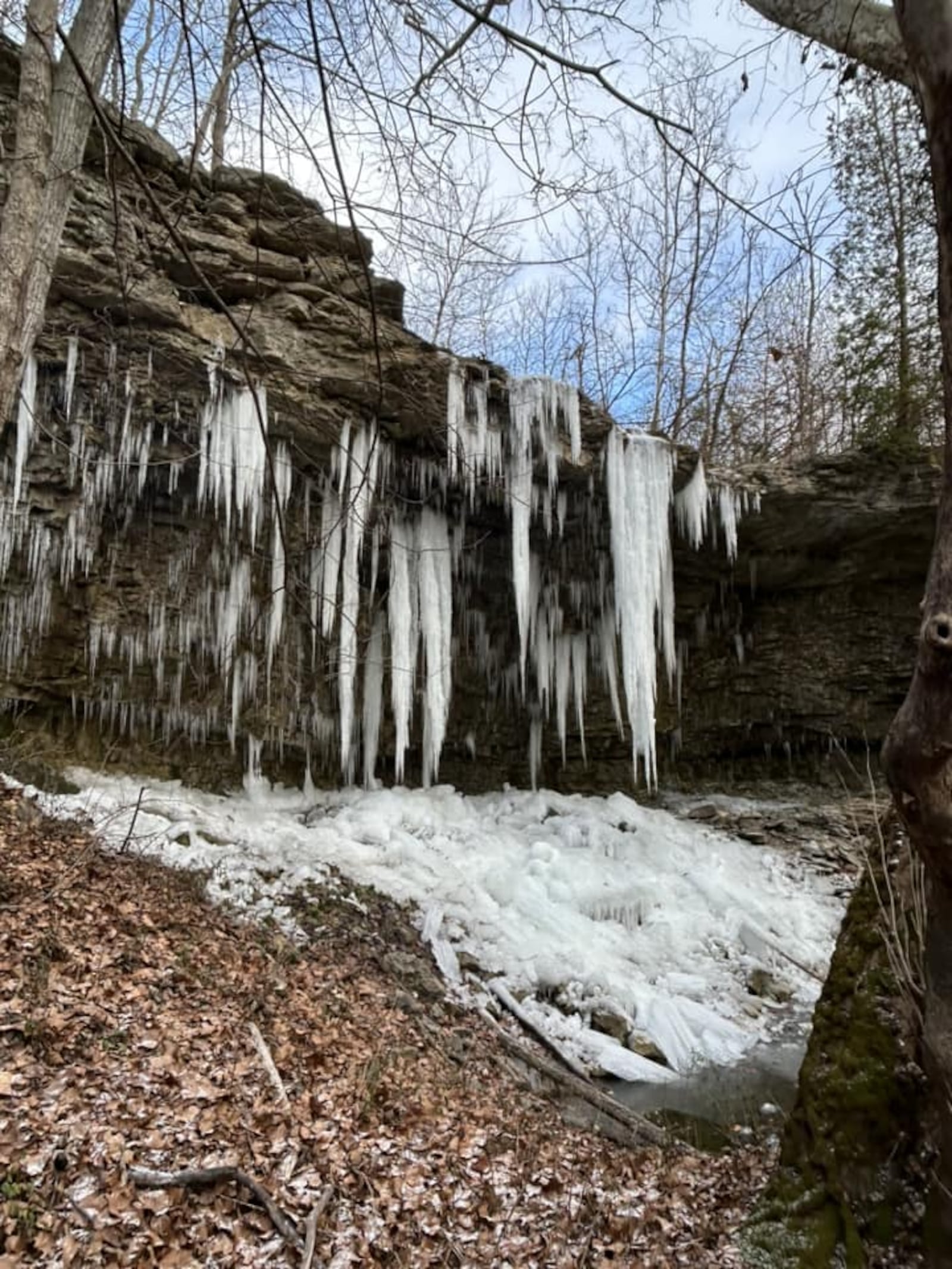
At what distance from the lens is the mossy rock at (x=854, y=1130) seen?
7.42 ft

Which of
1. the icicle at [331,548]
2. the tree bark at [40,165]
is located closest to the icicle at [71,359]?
the icicle at [331,548]

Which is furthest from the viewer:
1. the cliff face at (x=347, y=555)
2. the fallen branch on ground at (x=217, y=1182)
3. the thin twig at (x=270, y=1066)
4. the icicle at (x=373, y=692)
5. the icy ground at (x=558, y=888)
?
the icicle at (x=373, y=692)

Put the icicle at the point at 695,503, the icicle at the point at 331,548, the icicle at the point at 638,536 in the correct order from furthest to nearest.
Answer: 1. the icicle at the point at 695,503
2. the icicle at the point at 638,536
3. the icicle at the point at 331,548

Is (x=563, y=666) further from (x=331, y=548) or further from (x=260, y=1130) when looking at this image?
(x=260, y=1130)

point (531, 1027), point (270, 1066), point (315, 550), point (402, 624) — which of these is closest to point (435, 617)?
point (402, 624)

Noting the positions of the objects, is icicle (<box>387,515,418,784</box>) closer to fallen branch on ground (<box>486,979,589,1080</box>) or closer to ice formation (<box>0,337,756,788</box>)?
ice formation (<box>0,337,756,788</box>)

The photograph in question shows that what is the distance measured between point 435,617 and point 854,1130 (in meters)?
7.34

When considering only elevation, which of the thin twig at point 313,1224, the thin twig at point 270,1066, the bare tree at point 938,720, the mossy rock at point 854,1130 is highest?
the bare tree at point 938,720

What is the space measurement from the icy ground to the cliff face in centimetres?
128

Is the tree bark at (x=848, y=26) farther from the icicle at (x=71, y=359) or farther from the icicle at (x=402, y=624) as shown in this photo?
the icicle at (x=71, y=359)

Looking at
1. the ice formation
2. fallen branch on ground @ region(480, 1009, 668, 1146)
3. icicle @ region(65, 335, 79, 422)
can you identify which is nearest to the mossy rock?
fallen branch on ground @ region(480, 1009, 668, 1146)

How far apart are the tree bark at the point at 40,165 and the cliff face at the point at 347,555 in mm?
1473

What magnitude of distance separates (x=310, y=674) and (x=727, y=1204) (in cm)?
766

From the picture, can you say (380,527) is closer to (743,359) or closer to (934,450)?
(934,450)
